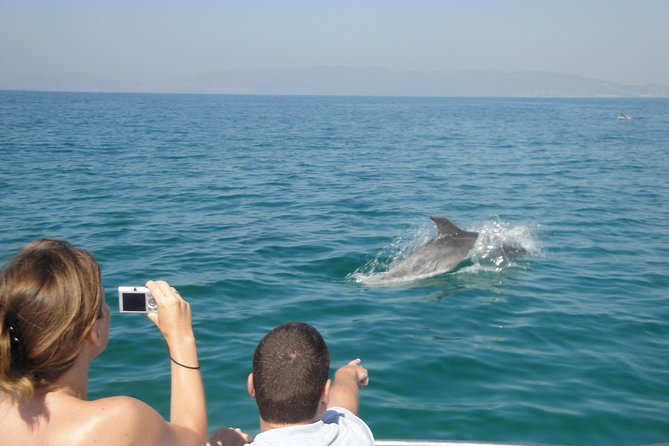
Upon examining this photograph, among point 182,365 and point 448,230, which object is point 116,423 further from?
point 448,230

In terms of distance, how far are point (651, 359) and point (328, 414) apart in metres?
6.44

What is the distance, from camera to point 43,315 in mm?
2748

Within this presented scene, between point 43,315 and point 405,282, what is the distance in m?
9.82

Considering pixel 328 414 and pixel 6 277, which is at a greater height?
pixel 6 277

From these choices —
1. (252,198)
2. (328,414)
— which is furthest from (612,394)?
(252,198)

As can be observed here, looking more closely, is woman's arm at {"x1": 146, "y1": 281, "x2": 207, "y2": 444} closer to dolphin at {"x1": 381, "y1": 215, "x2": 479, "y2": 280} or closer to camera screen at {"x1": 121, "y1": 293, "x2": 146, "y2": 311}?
camera screen at {"x1": 121, "y1": 293, "x2": 146, "y2": 311}

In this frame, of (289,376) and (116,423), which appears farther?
(289,376)

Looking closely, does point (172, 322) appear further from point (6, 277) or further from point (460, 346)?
point (460, 346)

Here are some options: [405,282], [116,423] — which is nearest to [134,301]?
[116,423]

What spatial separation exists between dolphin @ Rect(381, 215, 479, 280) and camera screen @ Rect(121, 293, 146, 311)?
9.30 meters

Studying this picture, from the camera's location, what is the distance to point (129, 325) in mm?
9617

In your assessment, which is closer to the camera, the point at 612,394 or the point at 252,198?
the point at 612,394

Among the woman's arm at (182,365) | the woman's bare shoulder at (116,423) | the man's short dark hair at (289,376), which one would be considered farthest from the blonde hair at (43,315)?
the man's short dark hair at (289,376)

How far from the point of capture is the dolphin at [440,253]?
42.0 feet
